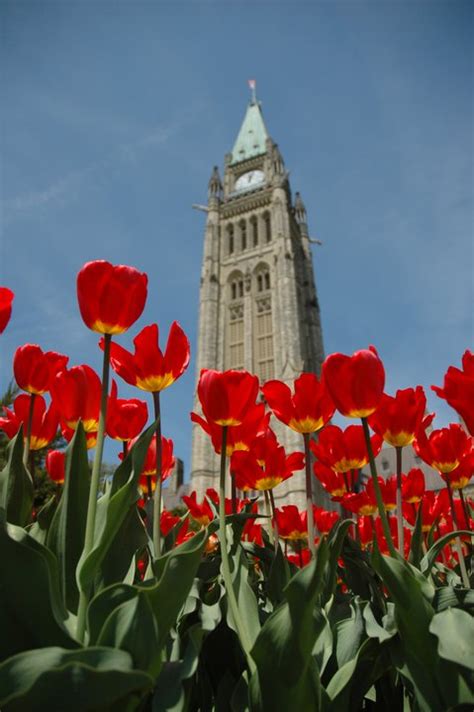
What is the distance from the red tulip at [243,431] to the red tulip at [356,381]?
1.12 ft

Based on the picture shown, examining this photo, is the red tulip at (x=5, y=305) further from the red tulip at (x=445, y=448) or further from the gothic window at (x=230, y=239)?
the gothic window at (x=230, y=239)

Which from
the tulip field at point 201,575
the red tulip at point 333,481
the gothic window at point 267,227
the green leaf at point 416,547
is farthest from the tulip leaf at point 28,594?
the gothic window at point 267,227

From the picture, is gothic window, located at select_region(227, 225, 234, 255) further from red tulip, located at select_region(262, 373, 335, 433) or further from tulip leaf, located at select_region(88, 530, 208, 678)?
tulip leaf, located at select_region(88, 530, 208, 678)

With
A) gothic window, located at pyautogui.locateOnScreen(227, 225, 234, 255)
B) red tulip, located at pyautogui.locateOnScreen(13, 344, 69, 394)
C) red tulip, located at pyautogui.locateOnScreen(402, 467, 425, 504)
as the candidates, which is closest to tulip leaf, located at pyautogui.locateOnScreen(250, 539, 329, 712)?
red tulip, located at pyautogui.locateOnScreen(13, 344, 69, 394)

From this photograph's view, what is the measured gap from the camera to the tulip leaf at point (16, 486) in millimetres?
1290

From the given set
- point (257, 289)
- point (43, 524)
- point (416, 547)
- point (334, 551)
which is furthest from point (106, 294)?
point (257, 289)

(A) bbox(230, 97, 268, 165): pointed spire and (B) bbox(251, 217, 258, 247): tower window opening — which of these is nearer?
(B) bbox(251, 217, 258, 247): tower window opening

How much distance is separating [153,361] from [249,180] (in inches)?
1635

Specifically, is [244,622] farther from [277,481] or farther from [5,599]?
Answer: [277,481]

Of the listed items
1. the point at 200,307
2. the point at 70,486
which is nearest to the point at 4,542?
the point at 70,486

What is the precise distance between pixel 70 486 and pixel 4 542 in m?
0.24

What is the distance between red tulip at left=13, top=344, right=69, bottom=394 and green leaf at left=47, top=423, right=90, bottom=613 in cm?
50

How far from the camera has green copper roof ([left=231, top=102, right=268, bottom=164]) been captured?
42.4 m

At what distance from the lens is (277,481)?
5.98 ft
